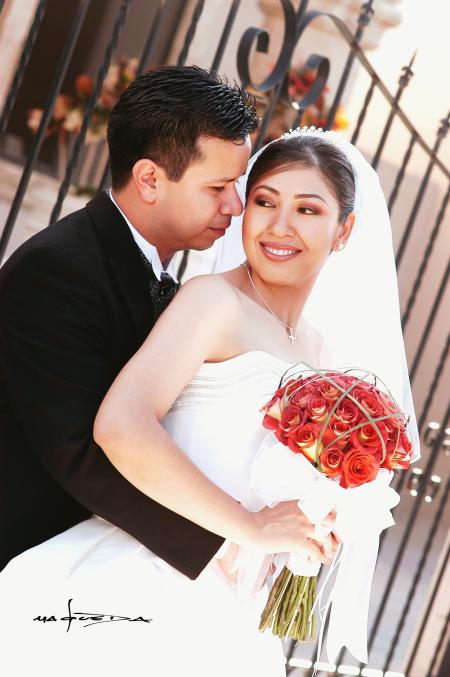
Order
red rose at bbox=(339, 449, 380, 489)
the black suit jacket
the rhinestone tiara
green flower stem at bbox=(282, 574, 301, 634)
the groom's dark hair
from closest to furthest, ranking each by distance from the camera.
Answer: red rose at bbox=(339, 449, 380, 489) → the black suit jacket → green flower stem at bbox=(282, 574, 301, 634) → the groom's dark hair → the rhinestone tiara

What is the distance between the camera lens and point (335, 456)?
6.39 ft

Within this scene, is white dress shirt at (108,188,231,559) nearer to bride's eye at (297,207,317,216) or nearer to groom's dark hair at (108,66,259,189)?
groom's dark hair at (108,66,259,189)

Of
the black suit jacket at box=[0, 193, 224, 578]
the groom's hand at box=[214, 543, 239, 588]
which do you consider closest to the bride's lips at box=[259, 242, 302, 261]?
the black suit jacket at box=[0, 193, 224, 578]

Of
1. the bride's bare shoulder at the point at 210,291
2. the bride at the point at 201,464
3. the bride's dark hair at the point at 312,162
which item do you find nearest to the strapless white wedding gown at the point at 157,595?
the bride at the point at 201,464

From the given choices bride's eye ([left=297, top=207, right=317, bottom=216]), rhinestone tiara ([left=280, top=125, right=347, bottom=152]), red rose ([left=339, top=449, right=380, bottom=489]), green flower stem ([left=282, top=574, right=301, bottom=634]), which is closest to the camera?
red rose ([left=339, top=449, right=380, bottom=489])

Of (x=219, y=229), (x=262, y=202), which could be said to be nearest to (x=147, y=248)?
(x=219, y=229)

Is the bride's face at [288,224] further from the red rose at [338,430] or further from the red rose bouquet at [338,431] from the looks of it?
the red rose at [338,430]

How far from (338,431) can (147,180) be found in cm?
84

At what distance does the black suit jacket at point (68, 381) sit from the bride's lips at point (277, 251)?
1.10 ft

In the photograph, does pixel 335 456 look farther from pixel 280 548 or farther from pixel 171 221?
pixel 171 221

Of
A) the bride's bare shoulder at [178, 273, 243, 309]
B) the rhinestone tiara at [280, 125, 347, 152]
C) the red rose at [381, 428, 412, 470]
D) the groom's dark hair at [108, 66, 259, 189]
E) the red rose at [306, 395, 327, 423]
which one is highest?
the rhinestone tiara at [280, 125, 347, 152]

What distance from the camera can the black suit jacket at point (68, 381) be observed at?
2061 millimetres

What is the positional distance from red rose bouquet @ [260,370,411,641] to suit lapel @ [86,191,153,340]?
41 centimetres

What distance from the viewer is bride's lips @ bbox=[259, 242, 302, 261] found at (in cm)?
239
